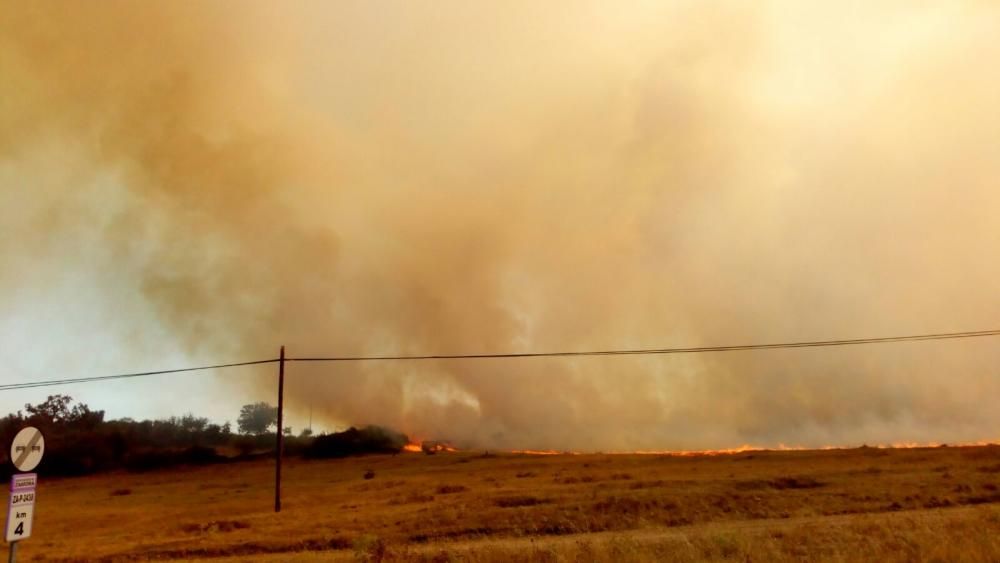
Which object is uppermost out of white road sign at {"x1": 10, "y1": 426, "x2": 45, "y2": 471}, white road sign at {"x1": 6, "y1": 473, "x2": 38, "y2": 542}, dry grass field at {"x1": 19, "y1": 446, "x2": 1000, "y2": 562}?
white road sign at {"x1": 10, "y1": 426, "x2": 45, "y2": 471}

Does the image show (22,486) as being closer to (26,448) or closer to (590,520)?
(26,448)

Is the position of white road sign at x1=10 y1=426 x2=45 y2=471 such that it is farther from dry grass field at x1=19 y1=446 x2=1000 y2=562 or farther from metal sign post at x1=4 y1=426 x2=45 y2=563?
dry grass field at x1=19 y1=446 x2=1000 y2=562

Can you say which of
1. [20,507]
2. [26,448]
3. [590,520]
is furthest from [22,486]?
[590,520]

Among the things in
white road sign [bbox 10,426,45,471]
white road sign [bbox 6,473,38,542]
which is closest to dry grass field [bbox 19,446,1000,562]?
white road sign [bbox 6,473,38,542]

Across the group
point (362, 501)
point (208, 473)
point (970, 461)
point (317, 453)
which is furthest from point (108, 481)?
point (970, 461)

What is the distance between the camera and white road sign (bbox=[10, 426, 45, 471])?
15286 mm

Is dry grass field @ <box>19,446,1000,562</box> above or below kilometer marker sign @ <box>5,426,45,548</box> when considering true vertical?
below

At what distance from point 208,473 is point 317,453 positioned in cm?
2125

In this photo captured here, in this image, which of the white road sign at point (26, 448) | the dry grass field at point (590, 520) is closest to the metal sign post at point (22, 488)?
the white road sign at point (26, 448)

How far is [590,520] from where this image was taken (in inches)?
1284

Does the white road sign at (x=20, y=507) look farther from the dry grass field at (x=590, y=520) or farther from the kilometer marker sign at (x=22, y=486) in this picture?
the dry grass field at (x=590, y=520)

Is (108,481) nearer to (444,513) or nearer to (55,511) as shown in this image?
(55,511)

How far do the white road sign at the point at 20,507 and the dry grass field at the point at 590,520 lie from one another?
8.95 meters

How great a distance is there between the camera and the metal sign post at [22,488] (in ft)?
49.9
